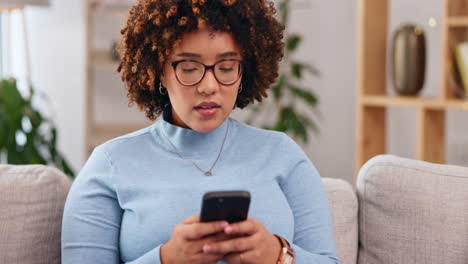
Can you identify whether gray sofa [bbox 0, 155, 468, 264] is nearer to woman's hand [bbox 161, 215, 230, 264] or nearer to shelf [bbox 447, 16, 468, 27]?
woman's hand [bbox 161, 215, 230, 264]

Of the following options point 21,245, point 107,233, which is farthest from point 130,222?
point 21,245

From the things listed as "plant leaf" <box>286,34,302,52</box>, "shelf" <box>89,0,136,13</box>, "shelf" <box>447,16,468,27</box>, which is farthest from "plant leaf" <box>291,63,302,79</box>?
"shelf" <box>447,16,468,27</box>

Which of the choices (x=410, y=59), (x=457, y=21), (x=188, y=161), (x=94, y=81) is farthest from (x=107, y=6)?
(x=188, y=161)

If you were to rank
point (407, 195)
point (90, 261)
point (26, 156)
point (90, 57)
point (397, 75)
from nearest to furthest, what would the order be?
point (90, 261) < point (407, 195) < point (397, 75) < point (26, 156) < point (90, 57)

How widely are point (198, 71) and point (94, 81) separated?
2705 mm

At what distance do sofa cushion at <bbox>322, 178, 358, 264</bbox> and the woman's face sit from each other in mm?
397

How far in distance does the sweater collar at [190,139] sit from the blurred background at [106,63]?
232cm

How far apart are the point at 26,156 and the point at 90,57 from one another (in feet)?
2.33

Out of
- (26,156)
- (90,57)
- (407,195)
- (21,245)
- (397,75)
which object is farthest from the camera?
(90,57)

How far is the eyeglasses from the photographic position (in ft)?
4.32

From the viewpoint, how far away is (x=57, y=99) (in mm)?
3939

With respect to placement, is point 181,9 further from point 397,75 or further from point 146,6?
point 397,75

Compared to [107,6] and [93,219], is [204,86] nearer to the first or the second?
[93,219]

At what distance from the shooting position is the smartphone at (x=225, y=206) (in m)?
1.09
